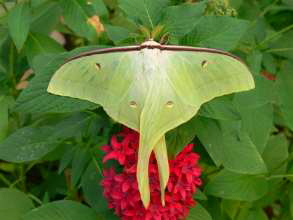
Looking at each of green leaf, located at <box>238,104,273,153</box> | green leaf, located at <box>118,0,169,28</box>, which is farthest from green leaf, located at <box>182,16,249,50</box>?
green leaf, located at <box>238,104,273,153</box>

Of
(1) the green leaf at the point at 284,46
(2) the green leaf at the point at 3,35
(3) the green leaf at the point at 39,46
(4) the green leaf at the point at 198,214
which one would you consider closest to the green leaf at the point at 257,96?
(1) the green leaf at the point at 284,46

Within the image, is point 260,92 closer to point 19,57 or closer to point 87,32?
point 87,32

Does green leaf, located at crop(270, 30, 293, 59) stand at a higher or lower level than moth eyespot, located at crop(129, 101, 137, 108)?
lower

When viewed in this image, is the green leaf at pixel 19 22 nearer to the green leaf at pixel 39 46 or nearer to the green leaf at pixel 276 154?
the green leaf at pixel 39 46

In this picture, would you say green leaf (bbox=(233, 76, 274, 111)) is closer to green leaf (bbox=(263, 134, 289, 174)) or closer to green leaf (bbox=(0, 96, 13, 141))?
green leaf (bbox=(263, 134, 289, 174))

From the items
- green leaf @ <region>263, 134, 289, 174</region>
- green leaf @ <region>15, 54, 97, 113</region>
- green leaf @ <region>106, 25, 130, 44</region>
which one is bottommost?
green leaf @ <region>263, 134, 289, 174</region>

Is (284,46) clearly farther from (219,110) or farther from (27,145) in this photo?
(27,145)

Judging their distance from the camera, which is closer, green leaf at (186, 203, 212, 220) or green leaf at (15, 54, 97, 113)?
green leaf at (15, 54, 97, 113)

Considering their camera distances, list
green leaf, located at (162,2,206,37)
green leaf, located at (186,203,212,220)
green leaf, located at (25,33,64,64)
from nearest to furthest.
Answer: green leaf, located at (162,2,206,37), green leaf, located at (186,203,212,220), green leaf, located at (25,33,64,64)
